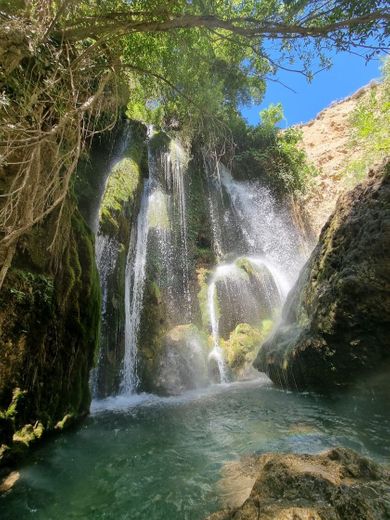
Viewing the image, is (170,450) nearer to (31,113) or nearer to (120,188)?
(31,113)

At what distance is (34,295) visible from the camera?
4570 millimetres

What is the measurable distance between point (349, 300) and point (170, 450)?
11.9 feet

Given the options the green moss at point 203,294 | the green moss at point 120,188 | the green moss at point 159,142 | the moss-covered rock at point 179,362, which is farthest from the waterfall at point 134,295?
the green moss at point 159,142

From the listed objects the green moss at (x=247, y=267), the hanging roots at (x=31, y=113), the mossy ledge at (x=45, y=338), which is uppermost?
the green moss at (x=247, y=267)

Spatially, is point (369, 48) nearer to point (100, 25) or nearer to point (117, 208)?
point (100, 25)

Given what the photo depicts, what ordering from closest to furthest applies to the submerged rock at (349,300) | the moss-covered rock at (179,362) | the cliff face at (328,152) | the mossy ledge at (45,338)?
the mossy ledge at (45,338)
the submerged rock at (349,300)
the moss-covered rock at (179,362)
the cliff face at (328,152)

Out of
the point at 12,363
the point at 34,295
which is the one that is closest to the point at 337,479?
the point at 12,363

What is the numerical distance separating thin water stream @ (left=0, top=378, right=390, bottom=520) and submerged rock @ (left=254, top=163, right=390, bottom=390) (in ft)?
1.86

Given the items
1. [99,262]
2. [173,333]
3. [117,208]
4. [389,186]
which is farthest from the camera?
[173,333]

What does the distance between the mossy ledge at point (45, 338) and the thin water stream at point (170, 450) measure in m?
0.47

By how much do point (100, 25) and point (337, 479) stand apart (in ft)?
19.3

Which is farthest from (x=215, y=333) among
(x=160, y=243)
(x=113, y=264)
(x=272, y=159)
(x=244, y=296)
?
(x=272, y=159)

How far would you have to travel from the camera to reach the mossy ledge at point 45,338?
4.11 meters

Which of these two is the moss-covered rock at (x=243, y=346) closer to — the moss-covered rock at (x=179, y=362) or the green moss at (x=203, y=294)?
the moss-covered rock at (x=179, y=362)
